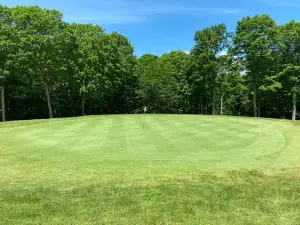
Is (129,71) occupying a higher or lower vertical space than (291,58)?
lower

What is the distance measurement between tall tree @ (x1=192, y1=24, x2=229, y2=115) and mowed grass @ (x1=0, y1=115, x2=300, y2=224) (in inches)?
1428

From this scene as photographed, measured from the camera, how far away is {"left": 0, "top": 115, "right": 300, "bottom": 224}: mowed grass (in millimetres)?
4988

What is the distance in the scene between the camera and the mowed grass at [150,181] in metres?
4.99

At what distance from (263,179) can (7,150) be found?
29.3ft

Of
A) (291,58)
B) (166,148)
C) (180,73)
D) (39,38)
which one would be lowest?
(166,148)

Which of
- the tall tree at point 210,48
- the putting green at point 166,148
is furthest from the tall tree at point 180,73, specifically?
the putting green at point 166,148

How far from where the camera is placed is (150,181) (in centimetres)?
689

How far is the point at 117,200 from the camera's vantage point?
5.64 meters

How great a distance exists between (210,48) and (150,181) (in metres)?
44.1

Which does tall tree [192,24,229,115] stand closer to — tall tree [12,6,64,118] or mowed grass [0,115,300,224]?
tall tree [12,6,64,118]

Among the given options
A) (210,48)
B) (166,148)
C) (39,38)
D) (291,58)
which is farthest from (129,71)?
(166,148)

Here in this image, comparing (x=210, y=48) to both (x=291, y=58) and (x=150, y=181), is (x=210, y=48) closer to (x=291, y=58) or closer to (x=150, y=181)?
(x=291, y=58)

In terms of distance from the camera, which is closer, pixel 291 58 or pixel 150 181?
pixel 150 181

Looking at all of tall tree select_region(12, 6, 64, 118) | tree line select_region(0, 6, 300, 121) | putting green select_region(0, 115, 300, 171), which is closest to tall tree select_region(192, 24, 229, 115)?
tree line select_region(0, 6, 300, 121)
